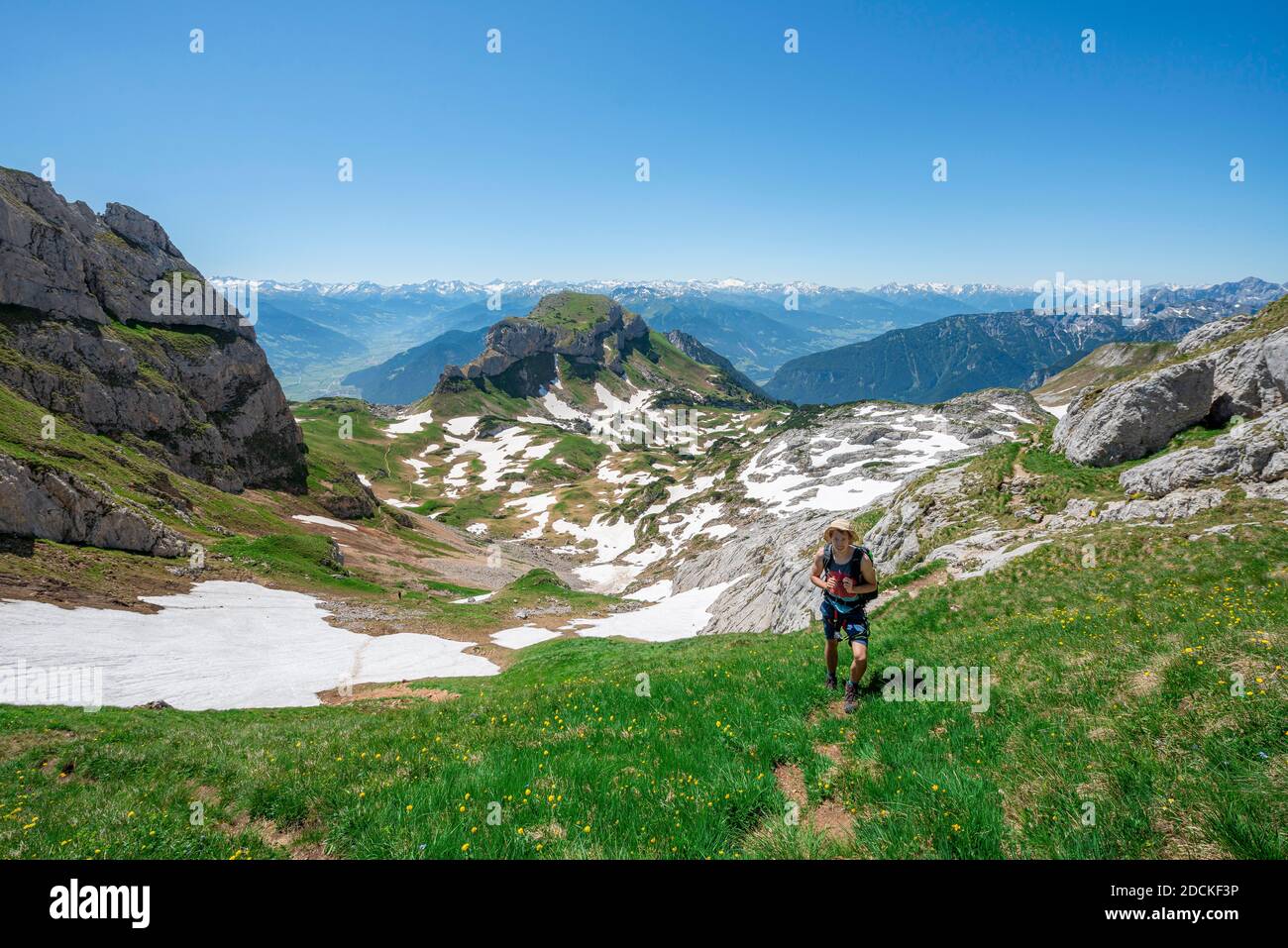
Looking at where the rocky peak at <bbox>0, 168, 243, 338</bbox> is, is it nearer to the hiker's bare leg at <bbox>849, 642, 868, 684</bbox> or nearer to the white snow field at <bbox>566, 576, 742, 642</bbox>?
the white snow field at <bbox>566, 576, 742, 642</bbox>

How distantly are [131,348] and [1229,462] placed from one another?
11967cm

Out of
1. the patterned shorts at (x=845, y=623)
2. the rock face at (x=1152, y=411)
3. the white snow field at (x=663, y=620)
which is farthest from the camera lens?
the white snow field at (x=663, y=620)

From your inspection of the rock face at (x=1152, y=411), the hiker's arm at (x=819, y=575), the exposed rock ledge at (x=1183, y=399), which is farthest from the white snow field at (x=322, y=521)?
the rock face at (x=1152, y=411)

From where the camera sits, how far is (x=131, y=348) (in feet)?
267

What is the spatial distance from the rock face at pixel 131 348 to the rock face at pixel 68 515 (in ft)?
111

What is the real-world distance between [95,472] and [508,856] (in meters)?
72.1

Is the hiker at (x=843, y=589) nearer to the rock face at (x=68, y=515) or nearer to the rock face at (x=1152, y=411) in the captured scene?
the rock face at (x=1152, y=411)

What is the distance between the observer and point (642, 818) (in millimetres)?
6191

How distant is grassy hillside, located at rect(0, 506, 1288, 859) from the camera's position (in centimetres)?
538

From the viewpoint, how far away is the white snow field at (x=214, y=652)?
26.8 metres

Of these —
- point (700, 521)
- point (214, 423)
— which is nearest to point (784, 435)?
point (700, 521)

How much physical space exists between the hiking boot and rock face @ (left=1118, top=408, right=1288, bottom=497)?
80.8 feet
